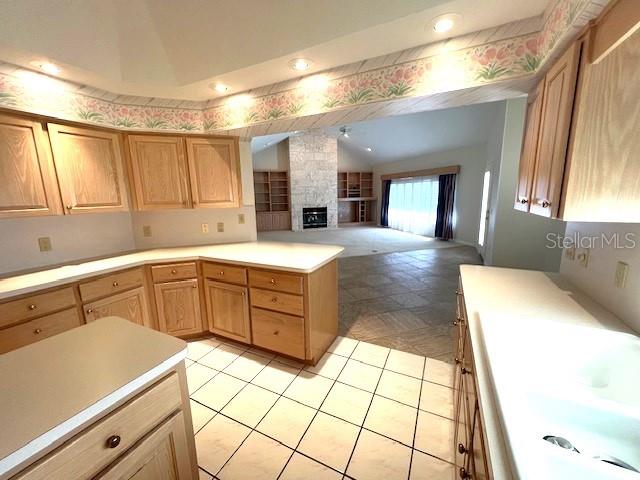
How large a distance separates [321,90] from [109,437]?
2145mm

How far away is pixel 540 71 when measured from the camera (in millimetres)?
1349

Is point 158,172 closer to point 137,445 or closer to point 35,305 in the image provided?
point 35,305

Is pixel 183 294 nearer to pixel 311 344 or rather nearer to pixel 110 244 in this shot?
pixel 110 244

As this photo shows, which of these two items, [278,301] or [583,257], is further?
[278,301]

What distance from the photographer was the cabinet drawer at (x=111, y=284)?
1.87m

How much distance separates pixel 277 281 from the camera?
198cm

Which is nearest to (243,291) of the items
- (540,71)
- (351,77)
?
(351,77)

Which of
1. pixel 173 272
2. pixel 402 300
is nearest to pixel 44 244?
pixel 173 272

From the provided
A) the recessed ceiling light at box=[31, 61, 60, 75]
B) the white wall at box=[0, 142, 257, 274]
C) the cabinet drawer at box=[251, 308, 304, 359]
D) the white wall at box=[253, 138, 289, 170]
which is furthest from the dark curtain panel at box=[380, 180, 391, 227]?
the recessed ceiling light at box=[31, 61, 60, 75]

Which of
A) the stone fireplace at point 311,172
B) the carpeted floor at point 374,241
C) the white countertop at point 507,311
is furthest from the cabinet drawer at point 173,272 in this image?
the stone fireplace at point 311,172

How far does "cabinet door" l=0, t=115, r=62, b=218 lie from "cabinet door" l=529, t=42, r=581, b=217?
3027 millimetres

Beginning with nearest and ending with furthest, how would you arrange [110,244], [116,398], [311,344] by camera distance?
[116,398] → [311,344] → [110,244]

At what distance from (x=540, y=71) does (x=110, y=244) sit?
11.4 ft

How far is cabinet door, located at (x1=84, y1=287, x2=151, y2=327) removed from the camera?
6.25 feet
